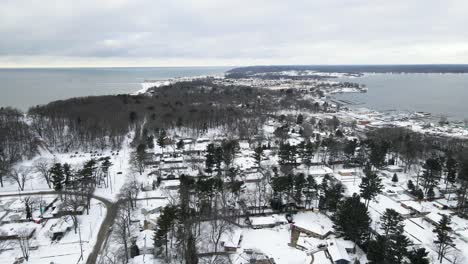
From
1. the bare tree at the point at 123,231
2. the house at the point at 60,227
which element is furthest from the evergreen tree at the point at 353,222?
the house at the point at 60,227

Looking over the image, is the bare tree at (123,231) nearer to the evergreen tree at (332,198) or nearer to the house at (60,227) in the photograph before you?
the house at (60,227)

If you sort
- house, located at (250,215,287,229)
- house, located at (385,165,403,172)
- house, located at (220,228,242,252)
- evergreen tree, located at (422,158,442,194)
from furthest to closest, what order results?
house, located at (385,165,403,172) < evergreen tree, located at (422,158,442,194) < house, located at (250,215,287,229) < house, located at (220,228,242,252)

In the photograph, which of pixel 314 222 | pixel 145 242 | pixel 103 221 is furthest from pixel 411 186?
pixel 103 221

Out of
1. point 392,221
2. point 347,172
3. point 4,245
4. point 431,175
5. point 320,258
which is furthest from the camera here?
point 347,172

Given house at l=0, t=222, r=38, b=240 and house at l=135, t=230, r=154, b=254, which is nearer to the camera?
house at l=135, t=230, r=154, b=254

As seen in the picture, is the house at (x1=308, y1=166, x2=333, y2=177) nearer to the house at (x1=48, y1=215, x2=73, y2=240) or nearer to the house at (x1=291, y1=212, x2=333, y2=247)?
the house at (x1=291, y1=212, x2=333, y2=247)

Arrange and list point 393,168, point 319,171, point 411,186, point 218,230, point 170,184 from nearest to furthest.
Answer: point 218,230, point 411,186, point 170,184, point 319,171, point 393,168

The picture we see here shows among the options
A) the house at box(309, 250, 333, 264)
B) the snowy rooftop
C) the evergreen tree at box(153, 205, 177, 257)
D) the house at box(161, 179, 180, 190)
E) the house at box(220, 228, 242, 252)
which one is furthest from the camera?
the house at box(161, 179, 180, 190)

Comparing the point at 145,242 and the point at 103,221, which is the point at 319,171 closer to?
the point at 145,242

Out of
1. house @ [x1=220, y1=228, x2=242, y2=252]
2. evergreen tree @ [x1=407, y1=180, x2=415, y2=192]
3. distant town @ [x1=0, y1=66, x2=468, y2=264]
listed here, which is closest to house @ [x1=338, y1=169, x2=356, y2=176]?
distant town @ [x1=0, y1=66, x2=468, y2=264]
